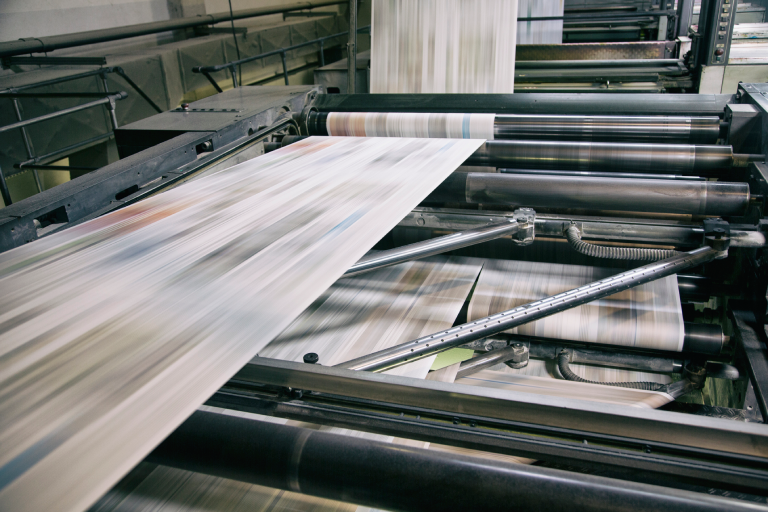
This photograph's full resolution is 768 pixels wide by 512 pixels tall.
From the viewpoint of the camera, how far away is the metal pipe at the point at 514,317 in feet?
Result: 3.07

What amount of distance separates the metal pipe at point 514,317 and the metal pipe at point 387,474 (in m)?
0.24

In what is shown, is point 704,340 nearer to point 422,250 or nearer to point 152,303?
point 422,250

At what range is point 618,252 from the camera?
47.8 inches

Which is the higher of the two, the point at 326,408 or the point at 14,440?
the point at 14,440

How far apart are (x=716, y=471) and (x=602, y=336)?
1.91 feet

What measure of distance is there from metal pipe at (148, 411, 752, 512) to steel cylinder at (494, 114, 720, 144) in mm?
1261

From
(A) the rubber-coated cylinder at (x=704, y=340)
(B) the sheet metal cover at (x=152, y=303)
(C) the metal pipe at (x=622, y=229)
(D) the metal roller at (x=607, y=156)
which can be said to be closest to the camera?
(B) the sheet metal cover at (x=152, y=303)

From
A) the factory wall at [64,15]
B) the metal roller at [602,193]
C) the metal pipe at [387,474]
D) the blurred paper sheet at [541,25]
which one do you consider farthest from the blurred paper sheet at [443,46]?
the factory wall at [64,15]

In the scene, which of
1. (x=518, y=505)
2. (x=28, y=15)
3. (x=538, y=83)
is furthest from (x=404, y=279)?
(x=28, y=15)

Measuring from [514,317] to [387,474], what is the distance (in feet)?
1.59

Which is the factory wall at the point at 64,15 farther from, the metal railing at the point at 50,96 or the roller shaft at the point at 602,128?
the roller shaft at the point at 602,128

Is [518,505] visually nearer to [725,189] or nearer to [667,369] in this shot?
[667,369]

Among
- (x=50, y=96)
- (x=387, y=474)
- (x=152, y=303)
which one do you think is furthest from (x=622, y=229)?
(x=50, y=96)

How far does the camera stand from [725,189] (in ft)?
4.06
